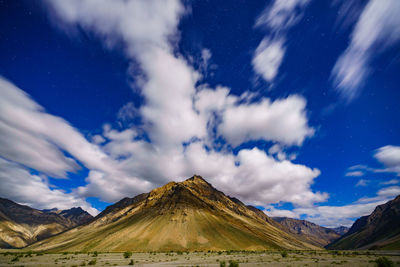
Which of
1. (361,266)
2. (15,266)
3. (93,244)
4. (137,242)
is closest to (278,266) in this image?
(361,266)

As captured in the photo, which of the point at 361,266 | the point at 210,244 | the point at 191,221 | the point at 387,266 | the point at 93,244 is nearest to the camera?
the point at 387,266

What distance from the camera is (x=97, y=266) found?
3575 cm

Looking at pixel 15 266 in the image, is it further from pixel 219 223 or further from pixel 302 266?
pixel 219 223

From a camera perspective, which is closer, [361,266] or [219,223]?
[361,266]

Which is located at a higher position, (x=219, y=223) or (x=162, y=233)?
(x=219, y=223)

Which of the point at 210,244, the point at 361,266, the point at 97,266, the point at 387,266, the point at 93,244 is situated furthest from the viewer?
the point at 93,244

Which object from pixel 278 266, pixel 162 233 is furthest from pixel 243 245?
pixel 278 266

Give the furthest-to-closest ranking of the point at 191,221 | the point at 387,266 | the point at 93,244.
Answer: the point at 191,221 → the point at 93,244 → the point at 387,266

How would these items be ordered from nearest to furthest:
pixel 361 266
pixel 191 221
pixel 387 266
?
pixel 387 266, pixel 361 266, pixel 191 221

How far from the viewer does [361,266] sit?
31203mm

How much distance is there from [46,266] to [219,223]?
179m

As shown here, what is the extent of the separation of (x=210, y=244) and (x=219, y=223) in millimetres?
49843

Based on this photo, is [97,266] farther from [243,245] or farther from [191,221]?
[191,221]

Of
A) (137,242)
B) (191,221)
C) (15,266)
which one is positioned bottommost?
(15,266)
